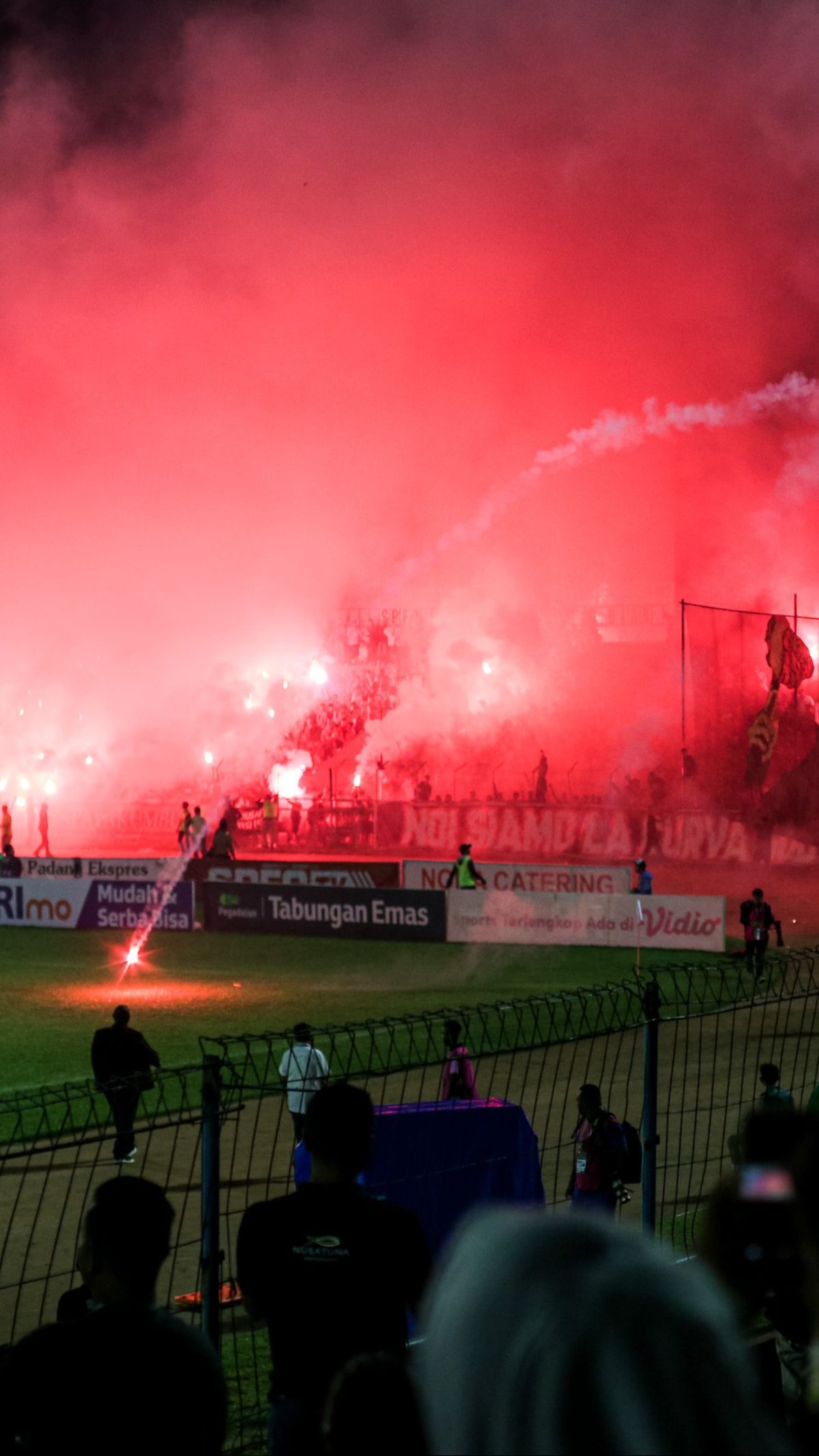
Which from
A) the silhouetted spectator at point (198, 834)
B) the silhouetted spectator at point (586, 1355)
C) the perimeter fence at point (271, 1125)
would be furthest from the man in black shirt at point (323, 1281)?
the silhouetted spectator at point (198, 834)

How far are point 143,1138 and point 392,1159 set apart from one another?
703 centimetres

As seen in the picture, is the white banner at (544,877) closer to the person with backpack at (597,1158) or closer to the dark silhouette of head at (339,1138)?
the person with backpack at (597,1158)

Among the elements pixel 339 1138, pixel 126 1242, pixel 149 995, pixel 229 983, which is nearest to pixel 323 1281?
pixel 339 1138

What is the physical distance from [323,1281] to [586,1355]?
111 inches

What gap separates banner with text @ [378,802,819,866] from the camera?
4019cm

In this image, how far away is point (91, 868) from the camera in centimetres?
3791

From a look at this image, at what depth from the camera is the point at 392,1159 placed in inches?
325

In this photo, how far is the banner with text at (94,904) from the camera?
3319cm

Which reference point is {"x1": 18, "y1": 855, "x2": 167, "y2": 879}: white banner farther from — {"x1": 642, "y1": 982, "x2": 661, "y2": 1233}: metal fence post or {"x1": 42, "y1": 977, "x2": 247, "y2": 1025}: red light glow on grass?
{"x1": 642, "y1": 982, "x2": 661, "y2": 1233}: metal fence post

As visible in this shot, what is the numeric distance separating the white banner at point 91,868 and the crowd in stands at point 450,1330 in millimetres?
29401

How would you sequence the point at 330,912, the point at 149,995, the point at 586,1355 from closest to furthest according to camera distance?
the point at 586,1355, the point at 149,995, the point at 330,912

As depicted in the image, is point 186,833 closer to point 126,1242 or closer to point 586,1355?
point 126,1242

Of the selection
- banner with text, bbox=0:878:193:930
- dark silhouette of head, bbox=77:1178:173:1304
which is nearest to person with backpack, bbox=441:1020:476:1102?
dark silhouette of head, bbox=77:1178:173:1304

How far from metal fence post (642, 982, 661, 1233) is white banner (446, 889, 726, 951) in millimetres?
19746
